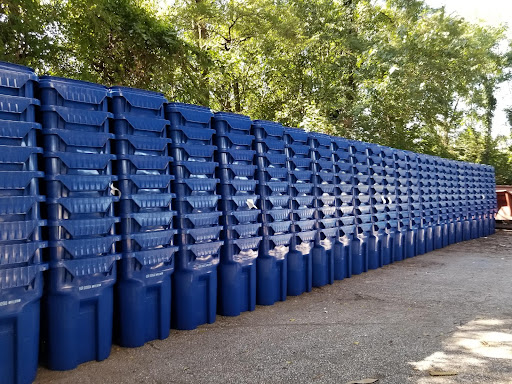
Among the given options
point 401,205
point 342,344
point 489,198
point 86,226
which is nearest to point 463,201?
point 489,198

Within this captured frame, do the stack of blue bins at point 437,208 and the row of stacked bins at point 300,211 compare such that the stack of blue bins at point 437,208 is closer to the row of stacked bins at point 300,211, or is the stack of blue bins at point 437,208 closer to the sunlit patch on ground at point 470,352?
the row of stacked bins at point 300,211

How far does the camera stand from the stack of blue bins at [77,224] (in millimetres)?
3270

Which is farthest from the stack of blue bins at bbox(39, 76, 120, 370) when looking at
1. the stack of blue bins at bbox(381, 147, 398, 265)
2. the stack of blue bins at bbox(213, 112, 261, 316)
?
the stack of blue bins at bbox(381, 147, 398, 265)

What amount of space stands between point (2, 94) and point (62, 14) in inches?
320

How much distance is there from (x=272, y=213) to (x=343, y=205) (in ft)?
6.20

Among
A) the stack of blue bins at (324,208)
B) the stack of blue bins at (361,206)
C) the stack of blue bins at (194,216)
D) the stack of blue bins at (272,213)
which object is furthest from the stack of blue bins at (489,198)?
Result: the stack of blue bins at (194,216)

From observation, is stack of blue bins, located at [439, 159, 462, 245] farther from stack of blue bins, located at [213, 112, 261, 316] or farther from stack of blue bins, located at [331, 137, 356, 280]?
stack of blue bins, located at [213, 112, 261, 316]

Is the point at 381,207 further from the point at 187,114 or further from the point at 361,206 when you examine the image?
the point at 187,114

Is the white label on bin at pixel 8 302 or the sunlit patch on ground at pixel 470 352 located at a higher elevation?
the white label on bin at pixel 8 302

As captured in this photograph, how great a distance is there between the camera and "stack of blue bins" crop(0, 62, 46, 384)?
2912 mm

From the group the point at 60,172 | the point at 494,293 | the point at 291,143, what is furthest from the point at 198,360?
the point at 494,293

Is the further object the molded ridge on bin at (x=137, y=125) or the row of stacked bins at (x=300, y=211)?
the row of stacked bins at (x=300, y=211)

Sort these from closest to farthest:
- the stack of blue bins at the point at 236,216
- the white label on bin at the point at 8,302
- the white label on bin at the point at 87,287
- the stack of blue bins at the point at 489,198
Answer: the white label on bin at the point at 8,302, the white label on bin at the point at 87,287, the stack of blue bins at the point at 236,216, the stack of blue bins at the point at 489,198

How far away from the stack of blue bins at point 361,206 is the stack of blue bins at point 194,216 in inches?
131
